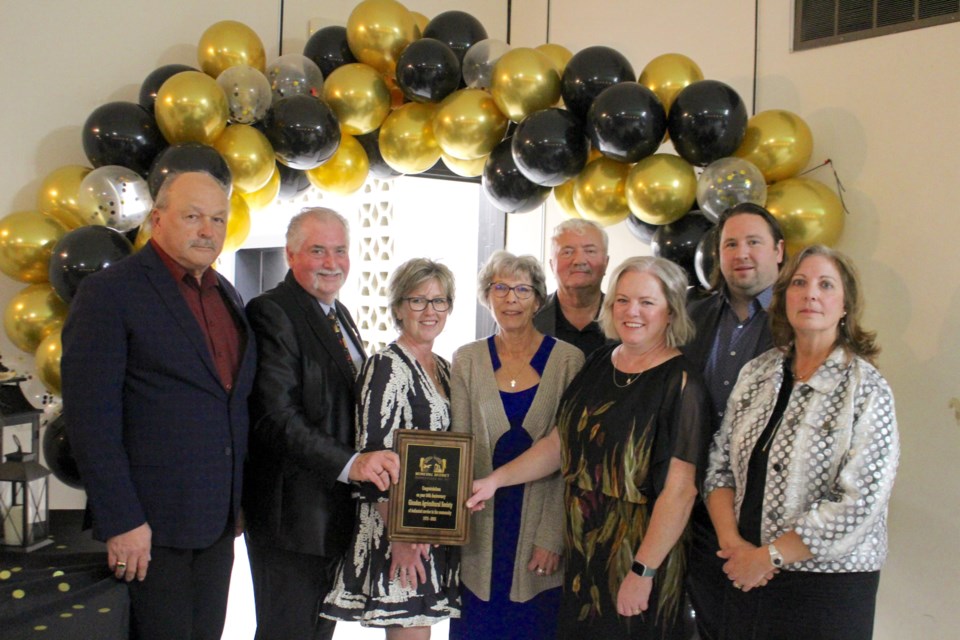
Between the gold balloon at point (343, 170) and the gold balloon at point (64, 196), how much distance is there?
3.21 feet

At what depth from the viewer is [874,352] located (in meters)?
2.09

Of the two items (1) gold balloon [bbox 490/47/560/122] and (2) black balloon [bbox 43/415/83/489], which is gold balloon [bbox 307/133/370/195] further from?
(2) black balloon [bbox 43/415/83/489]

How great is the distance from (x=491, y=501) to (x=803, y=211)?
5.40 ft

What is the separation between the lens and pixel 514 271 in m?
2.66

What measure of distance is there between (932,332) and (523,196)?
1745 mm

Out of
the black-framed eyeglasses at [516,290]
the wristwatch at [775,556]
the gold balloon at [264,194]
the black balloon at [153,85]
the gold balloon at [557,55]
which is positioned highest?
the gold balloon at [557,55]

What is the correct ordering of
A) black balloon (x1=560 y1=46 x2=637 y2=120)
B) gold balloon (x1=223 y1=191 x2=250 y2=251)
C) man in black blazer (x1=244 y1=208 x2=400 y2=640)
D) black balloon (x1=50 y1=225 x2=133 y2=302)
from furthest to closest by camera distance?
gold balloon (x1=223 y1=191 x2=250 y2=251)
black balloon (x1=560 y1=46 x2=637 y2=120)
black balloon (x1=50 y1=225 x2=133 y2=302)
man in black blazer (x1=244 y1=208 x2=400 y2=640)

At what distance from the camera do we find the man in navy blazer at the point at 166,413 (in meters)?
2.13

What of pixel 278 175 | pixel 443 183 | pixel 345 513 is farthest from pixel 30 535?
pixel 443 183

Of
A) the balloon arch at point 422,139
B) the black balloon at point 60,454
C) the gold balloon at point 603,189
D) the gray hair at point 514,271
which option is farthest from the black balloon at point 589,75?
the black balloon at point 60,454

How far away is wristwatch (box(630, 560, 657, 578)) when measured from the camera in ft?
7.23

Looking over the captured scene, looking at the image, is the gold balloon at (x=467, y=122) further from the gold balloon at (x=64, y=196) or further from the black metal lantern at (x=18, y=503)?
the black metal lantern at (x=18, y=503)

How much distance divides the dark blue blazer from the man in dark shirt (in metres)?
1.36

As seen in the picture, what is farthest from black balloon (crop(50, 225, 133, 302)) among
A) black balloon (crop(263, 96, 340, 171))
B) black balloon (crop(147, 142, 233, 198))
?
black balloon (crop(263, 96, 340, 171))
